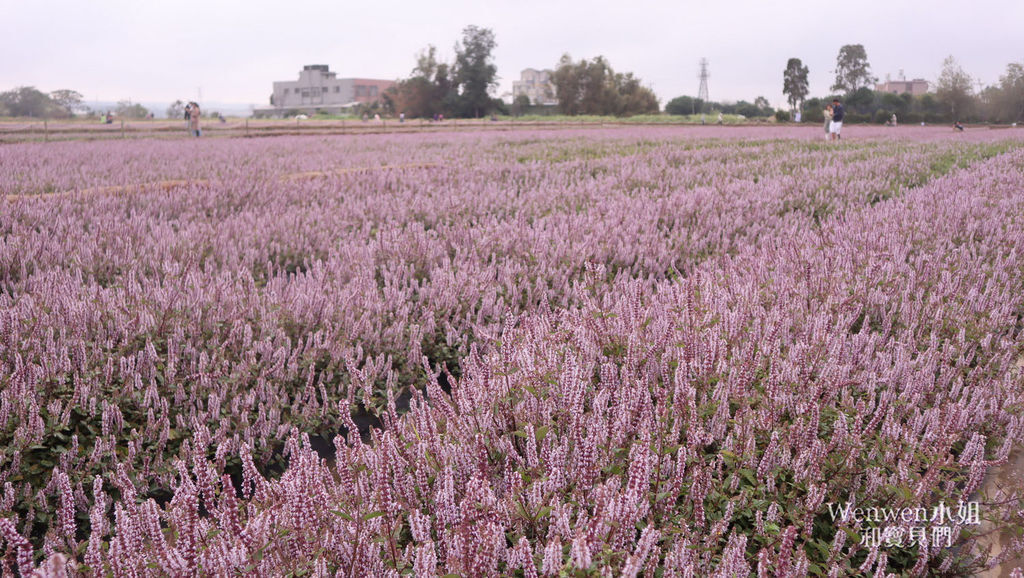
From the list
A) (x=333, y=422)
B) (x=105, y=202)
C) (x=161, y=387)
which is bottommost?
(x=333, y=422)

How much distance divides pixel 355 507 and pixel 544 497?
0.62m

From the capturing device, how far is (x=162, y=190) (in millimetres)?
8617

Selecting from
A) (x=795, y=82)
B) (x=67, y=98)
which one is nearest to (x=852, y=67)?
(x=795, y=82)

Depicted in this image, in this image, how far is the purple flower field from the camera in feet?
5.88

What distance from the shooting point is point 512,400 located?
8.55 ft

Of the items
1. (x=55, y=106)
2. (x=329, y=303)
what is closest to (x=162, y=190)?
(x=329, y=303)

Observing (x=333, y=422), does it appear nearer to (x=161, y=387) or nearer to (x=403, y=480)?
(x=161, y=387)

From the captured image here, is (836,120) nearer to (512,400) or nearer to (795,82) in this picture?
(512,400)

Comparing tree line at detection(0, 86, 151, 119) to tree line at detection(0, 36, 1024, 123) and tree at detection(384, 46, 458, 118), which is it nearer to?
tree line at detection(0, 36, 1024, 123)

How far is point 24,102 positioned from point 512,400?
407 feet

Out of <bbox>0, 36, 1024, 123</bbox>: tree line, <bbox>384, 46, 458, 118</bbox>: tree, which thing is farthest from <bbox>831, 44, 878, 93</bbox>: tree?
<bbox>384, 46, 458, 118</bbox>: tree

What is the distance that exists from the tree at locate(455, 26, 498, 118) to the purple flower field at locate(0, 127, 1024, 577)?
71.9m

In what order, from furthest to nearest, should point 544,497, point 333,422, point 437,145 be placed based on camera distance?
point 437,145, point 333,422, point 544,497

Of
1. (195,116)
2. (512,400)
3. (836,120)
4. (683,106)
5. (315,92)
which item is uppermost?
(315,92)
